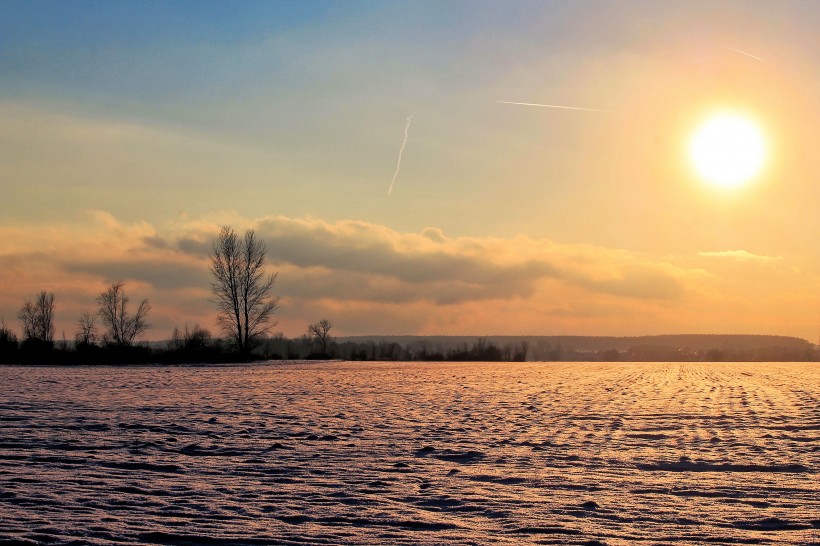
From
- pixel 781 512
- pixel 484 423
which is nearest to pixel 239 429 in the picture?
pixel 484 423

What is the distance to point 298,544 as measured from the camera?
7051 mm

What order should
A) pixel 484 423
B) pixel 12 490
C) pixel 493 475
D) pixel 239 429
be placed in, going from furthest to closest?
pixel 484 423 < pixel 239 429 < pixel 493 475 < pixel 12 490

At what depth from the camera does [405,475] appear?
1123cm

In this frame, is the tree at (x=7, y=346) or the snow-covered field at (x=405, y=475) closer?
the snow-covered field at (x=405, y=475)

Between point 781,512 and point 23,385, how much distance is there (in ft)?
99.6

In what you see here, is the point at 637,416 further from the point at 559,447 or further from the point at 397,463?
the point at 397,463

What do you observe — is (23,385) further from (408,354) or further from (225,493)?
(408,354)

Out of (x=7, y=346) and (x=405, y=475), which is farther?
(x=7, y=346)

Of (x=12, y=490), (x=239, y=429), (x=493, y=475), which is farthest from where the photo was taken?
Result: (x=239, y=429)

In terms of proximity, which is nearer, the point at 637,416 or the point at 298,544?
the point at 298,544

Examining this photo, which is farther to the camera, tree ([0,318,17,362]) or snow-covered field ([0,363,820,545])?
tree ([0,318,17,362])

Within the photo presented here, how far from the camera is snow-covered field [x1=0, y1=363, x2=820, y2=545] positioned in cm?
774

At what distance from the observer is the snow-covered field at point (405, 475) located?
7738 mm

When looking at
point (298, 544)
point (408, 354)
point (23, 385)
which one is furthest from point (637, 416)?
point (408, 354)
